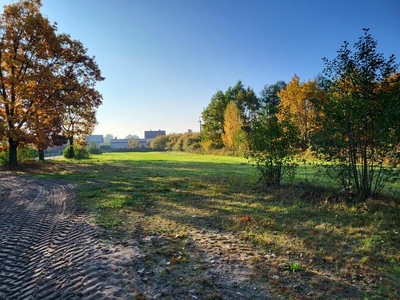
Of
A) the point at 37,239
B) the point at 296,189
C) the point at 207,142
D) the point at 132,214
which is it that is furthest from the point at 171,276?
the point at 207,142

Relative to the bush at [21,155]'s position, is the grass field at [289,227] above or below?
below

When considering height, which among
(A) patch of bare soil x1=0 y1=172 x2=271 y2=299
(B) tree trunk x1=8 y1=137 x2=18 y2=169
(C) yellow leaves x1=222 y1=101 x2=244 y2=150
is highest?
(C) yellow leaves x1=222 y1=101 x2=244 y2=150

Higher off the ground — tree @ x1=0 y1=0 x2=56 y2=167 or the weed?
tree @ x1=0 y1=0 x2=56 y2=167

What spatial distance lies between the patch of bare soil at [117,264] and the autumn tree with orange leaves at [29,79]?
13.1 meters

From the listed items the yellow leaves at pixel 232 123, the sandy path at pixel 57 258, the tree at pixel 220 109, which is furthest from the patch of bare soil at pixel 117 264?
the tree at pixel 220 109

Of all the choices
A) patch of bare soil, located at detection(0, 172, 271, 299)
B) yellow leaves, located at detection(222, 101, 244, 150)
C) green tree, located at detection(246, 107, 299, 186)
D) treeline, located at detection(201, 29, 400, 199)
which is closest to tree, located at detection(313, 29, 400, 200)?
treeline, located at detection(201, 29, 400, 199)

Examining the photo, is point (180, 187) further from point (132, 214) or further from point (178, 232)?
point (178, 232)

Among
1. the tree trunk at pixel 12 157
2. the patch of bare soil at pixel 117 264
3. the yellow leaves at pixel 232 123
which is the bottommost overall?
the patch of bare soil at pixel 117 264

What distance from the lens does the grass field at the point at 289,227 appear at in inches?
159

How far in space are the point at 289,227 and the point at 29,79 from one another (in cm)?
1805

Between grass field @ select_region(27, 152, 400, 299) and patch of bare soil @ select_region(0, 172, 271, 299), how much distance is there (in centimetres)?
15

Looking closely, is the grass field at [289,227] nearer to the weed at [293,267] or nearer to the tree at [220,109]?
the weed at [293,267]

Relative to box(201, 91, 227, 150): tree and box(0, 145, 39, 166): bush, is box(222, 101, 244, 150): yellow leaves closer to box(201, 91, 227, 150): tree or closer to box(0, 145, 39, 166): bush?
box(201, 91, 227, 150): tree

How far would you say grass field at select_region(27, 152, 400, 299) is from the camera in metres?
4.04
